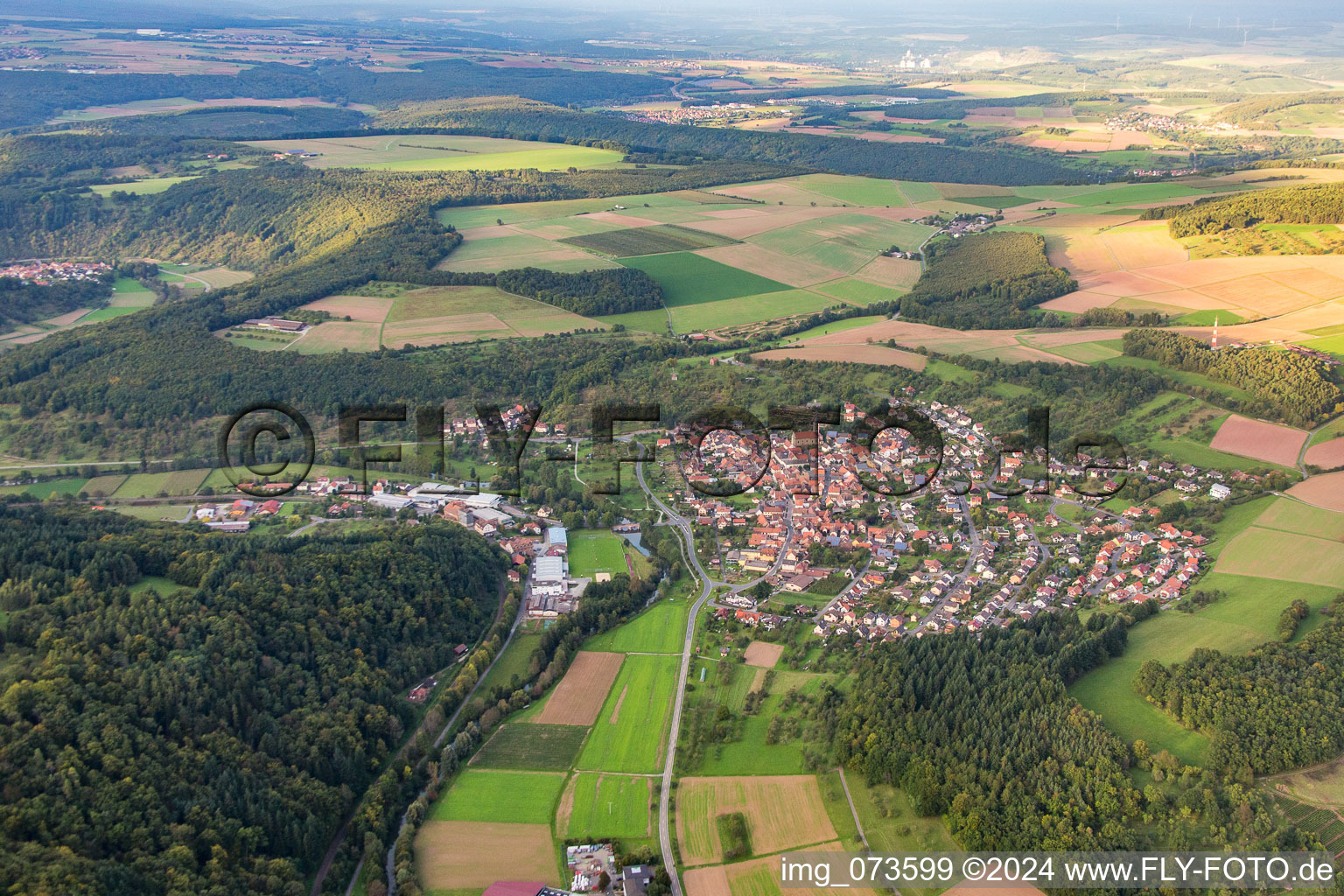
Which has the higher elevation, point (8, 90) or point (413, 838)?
point (8, 90)

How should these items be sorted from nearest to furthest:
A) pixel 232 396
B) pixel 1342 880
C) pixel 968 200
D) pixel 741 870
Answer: pixel 1342 880 → pixel 741 870 → pixel 232 396 → pixel 968 200

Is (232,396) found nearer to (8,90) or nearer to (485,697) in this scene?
(485,697)

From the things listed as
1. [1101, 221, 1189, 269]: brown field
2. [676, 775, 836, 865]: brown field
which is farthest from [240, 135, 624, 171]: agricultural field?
[676, 775, 836, 865]: brown field

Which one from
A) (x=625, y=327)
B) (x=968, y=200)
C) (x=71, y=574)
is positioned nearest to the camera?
(x=71, y=574)

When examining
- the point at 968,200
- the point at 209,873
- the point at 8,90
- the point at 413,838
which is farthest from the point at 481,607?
the point at 8,90

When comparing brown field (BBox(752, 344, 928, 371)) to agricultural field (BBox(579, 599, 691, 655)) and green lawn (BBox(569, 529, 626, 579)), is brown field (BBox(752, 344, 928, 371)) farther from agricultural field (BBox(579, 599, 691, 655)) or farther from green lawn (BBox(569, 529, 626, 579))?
agricultural field (BBox(579, 599, 691, 655))

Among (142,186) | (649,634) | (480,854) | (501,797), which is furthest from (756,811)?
(142,186)

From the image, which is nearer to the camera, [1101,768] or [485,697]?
[1101,768]
